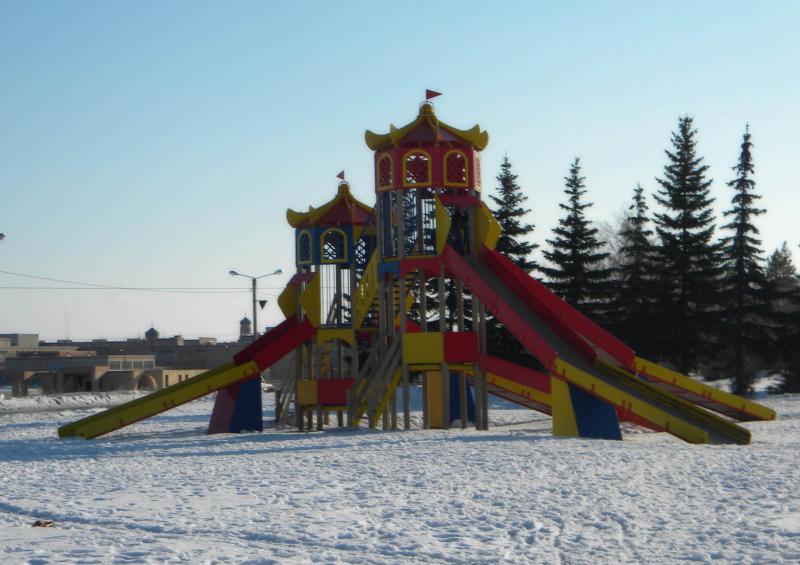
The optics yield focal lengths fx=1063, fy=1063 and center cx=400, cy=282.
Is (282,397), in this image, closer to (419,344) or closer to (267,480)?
(419,344)

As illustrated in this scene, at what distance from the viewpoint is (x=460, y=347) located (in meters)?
26.1

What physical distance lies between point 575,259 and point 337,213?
21830 mm

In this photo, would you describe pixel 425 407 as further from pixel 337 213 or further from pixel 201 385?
pixel 337 213

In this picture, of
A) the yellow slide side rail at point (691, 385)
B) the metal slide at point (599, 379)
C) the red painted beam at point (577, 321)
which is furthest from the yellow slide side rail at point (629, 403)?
the yellow slide side rail at point (691, 385)

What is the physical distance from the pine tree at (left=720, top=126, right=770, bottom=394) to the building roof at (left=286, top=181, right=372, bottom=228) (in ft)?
76.3

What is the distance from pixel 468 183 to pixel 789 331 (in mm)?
27513

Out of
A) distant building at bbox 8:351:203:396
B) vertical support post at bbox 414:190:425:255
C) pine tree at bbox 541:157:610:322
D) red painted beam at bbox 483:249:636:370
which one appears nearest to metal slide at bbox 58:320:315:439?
vertical support post at bbox 414:190:425:255

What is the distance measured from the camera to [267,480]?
16.4 m

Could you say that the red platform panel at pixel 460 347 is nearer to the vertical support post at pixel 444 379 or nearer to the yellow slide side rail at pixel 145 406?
the vertical support post at pixel 444 379

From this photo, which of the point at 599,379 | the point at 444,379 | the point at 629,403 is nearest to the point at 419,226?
the point at 444,379

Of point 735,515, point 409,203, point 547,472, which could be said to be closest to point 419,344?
point 409,203

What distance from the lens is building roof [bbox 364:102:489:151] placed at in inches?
1040

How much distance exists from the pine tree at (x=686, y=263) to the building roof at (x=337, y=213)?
22.5 meters

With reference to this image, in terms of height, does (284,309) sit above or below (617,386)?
above
